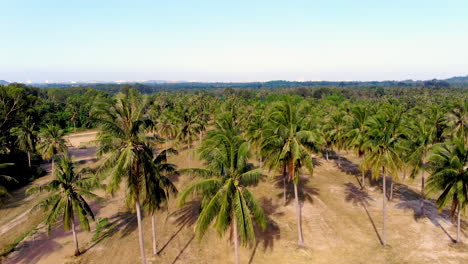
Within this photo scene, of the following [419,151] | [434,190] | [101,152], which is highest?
[101,152]

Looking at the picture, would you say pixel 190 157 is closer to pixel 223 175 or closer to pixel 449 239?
pixel 223 175

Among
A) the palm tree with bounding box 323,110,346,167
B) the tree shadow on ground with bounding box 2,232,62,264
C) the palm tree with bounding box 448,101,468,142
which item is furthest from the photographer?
the palm tree with bounding box 323,110,346,167

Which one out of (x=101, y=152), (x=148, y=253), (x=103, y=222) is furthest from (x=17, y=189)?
(x=101, y=152)

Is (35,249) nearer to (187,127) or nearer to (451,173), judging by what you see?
(187,127)

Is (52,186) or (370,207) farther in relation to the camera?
(370,207)

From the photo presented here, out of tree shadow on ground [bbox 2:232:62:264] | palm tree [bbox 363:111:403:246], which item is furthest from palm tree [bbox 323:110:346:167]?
tree shadow on ground [bbox 2:232:62:264]

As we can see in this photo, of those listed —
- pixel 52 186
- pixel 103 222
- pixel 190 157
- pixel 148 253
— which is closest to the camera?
pixel 52 186

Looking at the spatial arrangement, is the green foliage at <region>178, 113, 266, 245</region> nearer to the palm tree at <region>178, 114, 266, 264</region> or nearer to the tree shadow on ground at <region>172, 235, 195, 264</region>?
the palm tree at <region>178, 114, 266, 264</region>

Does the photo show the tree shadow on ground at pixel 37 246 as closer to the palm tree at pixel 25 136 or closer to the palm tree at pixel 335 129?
the palm tree at pixel 25 136
